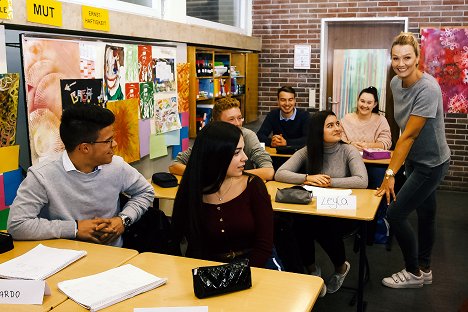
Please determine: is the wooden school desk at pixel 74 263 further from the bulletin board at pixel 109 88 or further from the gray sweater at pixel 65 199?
the bulletin board at pixel 109 88

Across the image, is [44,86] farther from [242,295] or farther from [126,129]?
[242,295]

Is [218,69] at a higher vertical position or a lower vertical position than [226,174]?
higher

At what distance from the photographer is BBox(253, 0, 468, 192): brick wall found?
18.7 feet

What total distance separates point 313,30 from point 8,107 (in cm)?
457

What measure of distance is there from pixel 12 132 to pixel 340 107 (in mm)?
4713

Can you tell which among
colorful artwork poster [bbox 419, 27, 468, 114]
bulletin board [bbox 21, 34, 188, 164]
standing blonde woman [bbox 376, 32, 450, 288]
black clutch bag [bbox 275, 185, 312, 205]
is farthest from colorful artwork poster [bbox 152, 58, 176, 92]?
colorful artwork poster [bbox 419, 27, 468, 114]

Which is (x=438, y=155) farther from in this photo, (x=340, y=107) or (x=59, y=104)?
(x=340, y=107)

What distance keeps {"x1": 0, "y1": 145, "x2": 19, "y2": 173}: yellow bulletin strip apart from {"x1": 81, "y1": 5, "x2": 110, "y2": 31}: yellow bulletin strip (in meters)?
0.91

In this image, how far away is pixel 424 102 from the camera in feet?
8.93

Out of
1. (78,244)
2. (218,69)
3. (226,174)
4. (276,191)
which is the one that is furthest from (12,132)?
(218,69)

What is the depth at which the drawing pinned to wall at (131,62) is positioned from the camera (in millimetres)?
3416

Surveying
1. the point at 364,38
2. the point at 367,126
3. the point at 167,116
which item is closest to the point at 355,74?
the point at 364,38

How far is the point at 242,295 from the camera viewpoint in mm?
1556

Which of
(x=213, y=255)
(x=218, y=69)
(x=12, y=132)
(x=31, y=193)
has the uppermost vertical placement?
(x=218, y=69)
